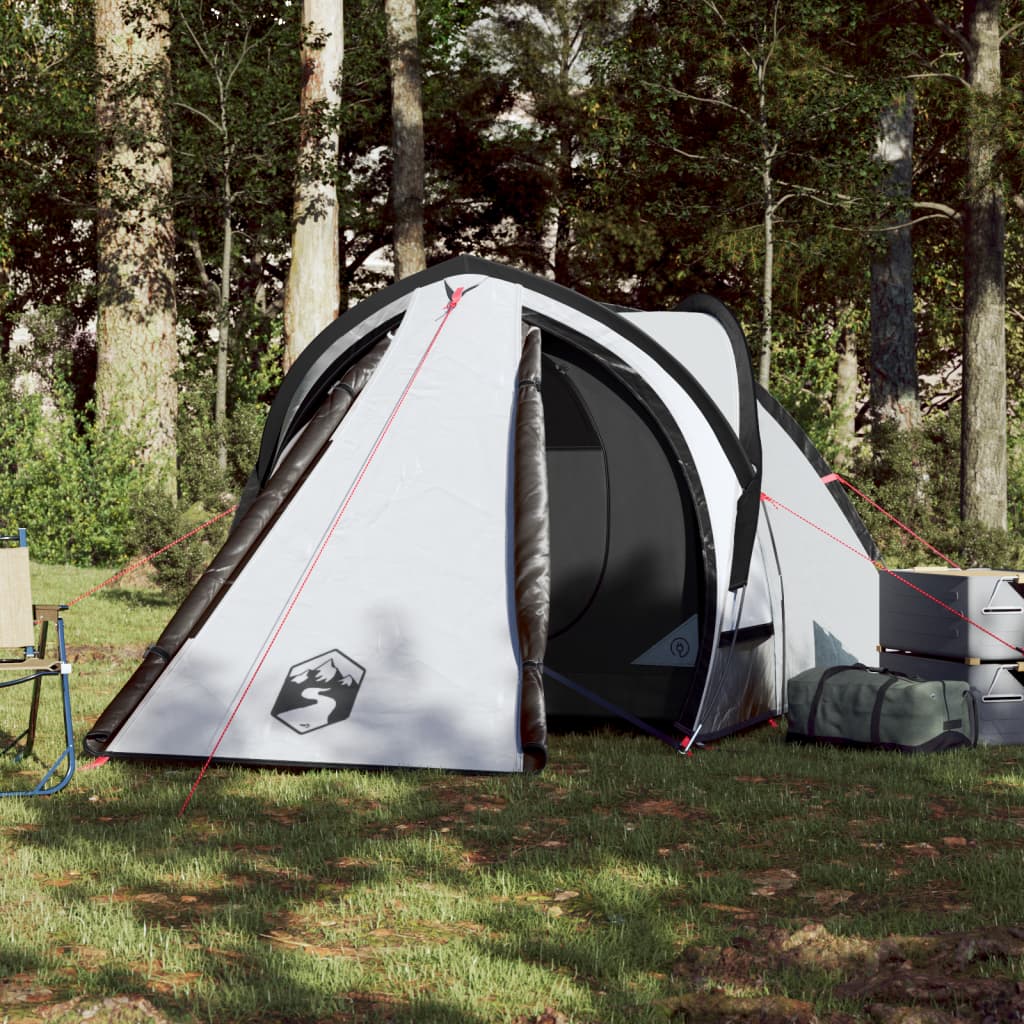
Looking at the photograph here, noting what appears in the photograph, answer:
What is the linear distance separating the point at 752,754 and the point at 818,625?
182 cm

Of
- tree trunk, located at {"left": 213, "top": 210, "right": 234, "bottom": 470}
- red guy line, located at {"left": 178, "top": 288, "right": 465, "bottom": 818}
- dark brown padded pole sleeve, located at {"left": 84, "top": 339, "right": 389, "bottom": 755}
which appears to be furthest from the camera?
tree trunk, located at {"left": 213, "top": 210, "right": 234, "bottom": 470}

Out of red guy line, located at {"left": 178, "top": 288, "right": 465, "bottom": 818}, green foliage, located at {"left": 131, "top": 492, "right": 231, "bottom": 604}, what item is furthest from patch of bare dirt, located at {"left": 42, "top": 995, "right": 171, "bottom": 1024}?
green foliage, located at {"left": 131, "top": 492, "right": 231, "bottom": 604}

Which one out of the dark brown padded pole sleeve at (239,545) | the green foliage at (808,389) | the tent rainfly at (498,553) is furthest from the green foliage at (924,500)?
the dark brown padded pole sleeve at (239,545)

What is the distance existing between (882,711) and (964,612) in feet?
2.51

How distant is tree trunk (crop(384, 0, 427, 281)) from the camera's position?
2025 cm

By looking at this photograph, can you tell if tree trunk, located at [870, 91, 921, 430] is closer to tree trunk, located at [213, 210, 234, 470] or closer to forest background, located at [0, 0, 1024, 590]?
forest background, located at [0, 0, 1024, 590]

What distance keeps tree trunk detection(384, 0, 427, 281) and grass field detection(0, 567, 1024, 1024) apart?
14170 mm

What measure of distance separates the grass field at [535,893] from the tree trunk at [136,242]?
11.4m

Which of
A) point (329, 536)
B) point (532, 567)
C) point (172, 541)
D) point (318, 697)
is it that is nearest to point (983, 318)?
point (172, 541)

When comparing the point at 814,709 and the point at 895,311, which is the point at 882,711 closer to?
the point at 814,709

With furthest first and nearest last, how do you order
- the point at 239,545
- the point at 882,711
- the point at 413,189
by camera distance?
1. the point at 413,189
2. the point at 882,711
3. the point at 239,545

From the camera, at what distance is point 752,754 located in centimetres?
731

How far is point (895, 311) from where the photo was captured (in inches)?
764

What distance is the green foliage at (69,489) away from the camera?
56.2 feet
